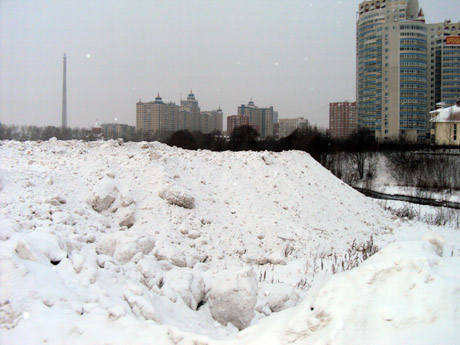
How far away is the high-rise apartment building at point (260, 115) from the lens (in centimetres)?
7544

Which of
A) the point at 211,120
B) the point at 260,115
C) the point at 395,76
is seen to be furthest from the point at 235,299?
the point at 260,115

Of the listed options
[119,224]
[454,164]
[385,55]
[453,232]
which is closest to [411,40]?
[385,55]

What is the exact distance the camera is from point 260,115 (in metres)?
77.6

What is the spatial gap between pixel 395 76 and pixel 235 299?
56.7m

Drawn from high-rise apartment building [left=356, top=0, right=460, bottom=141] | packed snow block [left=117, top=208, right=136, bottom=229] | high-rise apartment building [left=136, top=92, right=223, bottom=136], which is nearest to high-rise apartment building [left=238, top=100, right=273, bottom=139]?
high-rise apartment building [left=136, top=92, right=223, bottom=136]

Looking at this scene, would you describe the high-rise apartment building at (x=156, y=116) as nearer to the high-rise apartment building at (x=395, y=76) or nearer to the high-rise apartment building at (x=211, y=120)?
the high-rise apartment building at (x=211, y=120)

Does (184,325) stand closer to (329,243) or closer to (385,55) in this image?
(329,243)

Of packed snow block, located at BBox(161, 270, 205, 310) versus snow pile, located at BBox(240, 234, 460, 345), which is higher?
snow pile, located at BBox(240, 234, 460, 345)

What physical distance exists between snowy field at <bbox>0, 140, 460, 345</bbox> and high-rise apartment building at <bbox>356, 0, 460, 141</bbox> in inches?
1757

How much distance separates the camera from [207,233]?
9.28 meters

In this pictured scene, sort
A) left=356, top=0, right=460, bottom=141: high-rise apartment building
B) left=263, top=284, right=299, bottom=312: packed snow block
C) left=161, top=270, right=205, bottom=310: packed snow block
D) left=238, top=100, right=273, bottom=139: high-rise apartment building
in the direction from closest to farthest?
left=161, top=270, right=205, bottom=310: packed snow block < left=263, top=284, right=299, bottom=312: packed snow block < left=356, top=0, right=460, bottom=141: high-rise apartment building < left=238, top=100, right=273, bottom=139: high-rise apartment building

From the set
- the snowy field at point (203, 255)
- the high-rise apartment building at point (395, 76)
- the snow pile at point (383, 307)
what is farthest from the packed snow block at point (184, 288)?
the high-rise apartment building at point (395, 76)

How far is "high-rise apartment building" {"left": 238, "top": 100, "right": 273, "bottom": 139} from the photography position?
75.4 metres

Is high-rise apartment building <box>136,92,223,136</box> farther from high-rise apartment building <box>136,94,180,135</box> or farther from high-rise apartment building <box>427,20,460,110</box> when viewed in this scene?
high-rise apartment building <box>427,20,460,110</box>
